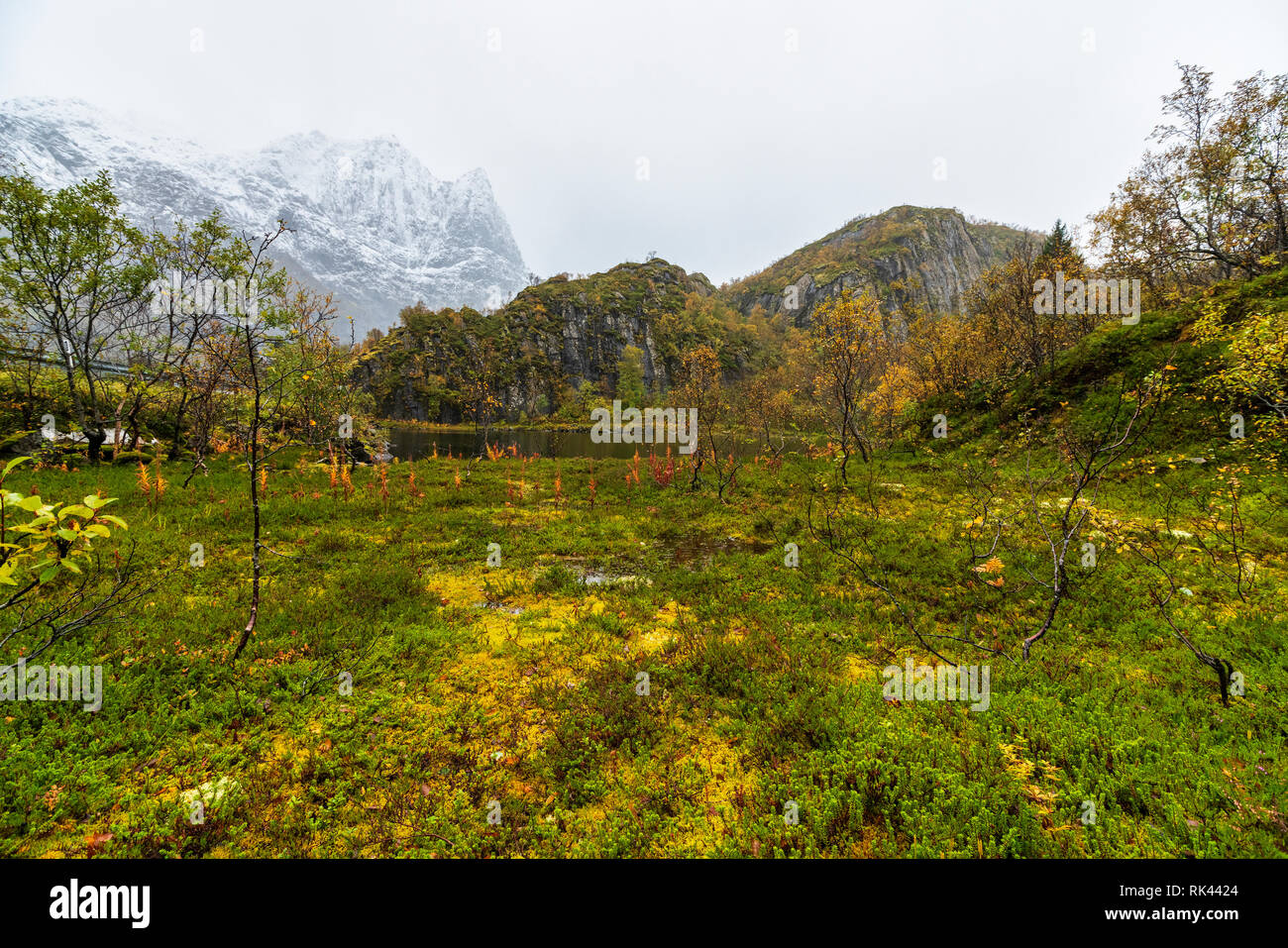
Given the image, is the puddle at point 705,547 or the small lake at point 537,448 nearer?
the puddle at point 705,547

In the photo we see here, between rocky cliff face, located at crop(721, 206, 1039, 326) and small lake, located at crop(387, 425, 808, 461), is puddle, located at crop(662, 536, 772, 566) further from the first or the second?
rocky cliff face, located at crop(721, 206, 1039, 326)

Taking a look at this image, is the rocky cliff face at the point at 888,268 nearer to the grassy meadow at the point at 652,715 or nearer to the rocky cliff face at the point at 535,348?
the rocky cliff face at the point at 535,348

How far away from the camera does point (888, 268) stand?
154 meters

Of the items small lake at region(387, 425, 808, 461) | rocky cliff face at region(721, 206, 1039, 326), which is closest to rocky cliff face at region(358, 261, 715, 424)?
→ small lake at region(387, 425, 808, 461)

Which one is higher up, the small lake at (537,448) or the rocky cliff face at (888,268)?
the rocky cliff face at (888,268)

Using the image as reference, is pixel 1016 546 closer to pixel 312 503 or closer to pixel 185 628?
pixel 185 628

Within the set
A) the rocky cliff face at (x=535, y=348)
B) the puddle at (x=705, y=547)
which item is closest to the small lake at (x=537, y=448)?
the puddle at (x=705, y=547)

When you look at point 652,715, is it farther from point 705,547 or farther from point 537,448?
point 537,448

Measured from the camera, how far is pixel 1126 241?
21.7 meters

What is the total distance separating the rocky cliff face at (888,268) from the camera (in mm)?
144250

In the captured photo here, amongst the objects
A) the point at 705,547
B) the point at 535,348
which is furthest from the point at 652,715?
the point at 535,348

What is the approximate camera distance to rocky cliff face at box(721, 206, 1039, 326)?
144 meters
